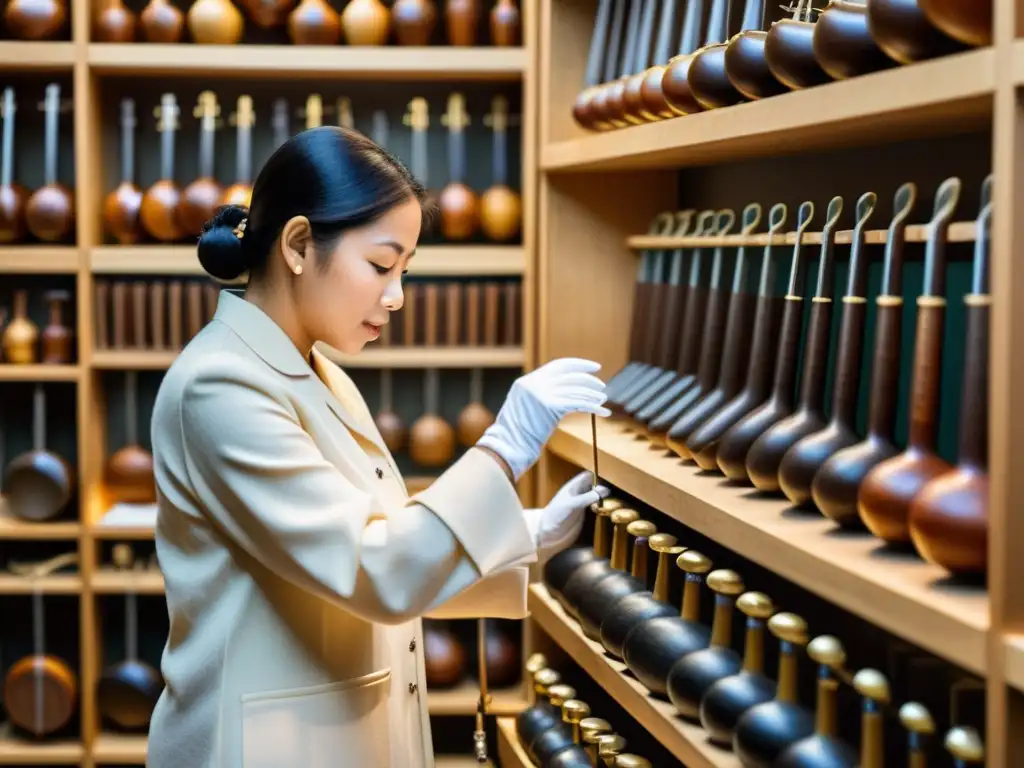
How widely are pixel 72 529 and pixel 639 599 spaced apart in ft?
6.37

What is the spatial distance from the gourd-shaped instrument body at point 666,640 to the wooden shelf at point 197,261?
166 centimetres

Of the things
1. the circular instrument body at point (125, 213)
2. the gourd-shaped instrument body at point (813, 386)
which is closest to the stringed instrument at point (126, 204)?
the circular instrument body at point (125, 213)

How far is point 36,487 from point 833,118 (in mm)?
2668

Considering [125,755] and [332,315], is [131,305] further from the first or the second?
[332,315]

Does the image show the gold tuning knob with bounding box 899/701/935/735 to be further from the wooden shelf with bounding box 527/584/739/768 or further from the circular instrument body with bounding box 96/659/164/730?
the circular instrument body with bounding box 96/659/164/730

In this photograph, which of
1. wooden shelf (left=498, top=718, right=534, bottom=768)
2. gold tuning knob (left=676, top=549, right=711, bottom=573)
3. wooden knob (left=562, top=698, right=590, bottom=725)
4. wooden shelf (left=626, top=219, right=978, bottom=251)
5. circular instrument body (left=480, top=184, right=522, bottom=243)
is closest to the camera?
wooden shelf (left=626, top=219, right=978, bottom=251)

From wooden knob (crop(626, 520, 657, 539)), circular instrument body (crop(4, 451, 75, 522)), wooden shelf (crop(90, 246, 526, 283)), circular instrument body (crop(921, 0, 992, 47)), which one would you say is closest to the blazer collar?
wooden knob (crop(626, 520, 657, 539))

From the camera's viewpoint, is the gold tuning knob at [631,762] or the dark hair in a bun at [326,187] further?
the gold tuning knob at [631,762]

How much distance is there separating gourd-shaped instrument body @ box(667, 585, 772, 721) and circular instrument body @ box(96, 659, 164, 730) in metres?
2.02

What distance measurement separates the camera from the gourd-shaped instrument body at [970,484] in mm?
1310

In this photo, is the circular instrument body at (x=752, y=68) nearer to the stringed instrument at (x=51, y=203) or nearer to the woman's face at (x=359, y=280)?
the woman's face at (x=359, y=280)

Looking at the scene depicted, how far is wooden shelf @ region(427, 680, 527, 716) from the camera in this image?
11.4ft

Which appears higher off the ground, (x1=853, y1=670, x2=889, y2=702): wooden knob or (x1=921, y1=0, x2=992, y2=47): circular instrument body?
(x1=921, y1=0, x2=992, y2=47): circular instrument body

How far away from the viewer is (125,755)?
3.50 metres
